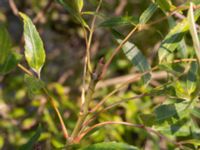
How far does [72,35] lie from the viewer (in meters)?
2.77

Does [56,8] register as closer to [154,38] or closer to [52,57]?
[52,57]

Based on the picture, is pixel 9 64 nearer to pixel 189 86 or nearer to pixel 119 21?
pixel 119 21

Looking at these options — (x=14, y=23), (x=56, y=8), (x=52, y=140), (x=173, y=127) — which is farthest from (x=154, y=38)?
(x=173, y=127)

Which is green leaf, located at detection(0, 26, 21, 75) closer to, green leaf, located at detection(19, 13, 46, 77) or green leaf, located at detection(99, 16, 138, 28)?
green leaf, located at detection(19, 13, 46, 77)

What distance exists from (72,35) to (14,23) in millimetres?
453

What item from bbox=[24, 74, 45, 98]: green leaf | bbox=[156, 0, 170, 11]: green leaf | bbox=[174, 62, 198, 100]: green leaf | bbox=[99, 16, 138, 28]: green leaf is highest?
bbox=[156, 0, 170, 11]: green leaf

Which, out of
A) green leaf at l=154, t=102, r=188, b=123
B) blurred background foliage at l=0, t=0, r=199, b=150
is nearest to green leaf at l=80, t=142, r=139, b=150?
green leaf at l=154, t=102, r=188, b=123

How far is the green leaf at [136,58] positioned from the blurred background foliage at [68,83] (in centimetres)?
70

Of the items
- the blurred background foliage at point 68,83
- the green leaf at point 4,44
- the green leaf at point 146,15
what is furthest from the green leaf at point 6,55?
the blurred background foliage at point 68,83

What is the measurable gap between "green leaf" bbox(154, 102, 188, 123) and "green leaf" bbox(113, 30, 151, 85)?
8 cm

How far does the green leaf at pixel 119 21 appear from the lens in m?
0.91

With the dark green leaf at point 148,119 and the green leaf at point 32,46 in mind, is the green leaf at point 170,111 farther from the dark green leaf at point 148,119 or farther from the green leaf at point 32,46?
the green leaf at point 32,46

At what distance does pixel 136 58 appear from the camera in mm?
Result: 977

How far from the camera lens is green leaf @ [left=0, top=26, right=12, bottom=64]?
0.80 meters
